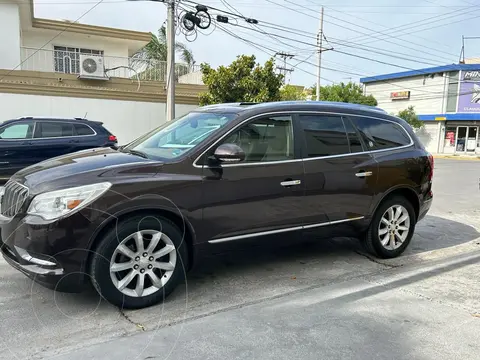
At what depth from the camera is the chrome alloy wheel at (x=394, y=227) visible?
526 centimetres

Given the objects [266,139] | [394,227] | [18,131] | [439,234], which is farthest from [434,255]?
[18,131]

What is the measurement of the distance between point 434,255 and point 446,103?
119 ft

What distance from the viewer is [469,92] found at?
36031 mm

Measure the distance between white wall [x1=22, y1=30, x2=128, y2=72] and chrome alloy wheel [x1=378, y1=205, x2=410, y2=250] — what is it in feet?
52.5

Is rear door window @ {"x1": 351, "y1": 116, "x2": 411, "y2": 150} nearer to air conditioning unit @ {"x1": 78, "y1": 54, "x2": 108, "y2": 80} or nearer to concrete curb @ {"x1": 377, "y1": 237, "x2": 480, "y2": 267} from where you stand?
concrete curb @ {"x1": 377, "y1": 237, "x2": 480, "y2": 267}

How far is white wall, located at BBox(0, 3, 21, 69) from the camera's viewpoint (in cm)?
1697

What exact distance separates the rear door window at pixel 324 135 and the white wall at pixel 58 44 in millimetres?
15630

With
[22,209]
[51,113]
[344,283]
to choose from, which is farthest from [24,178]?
[51,113]

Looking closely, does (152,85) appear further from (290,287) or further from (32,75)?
(290,287)

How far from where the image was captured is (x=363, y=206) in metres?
4.96

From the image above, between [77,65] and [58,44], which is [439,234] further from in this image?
[58,44]

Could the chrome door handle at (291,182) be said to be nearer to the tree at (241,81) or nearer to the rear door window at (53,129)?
the rear door window at (53,129)

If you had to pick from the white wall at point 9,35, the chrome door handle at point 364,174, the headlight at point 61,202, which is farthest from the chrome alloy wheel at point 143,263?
the white wall at point 9,35

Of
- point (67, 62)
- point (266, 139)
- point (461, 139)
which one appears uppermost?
point (67, 62)
